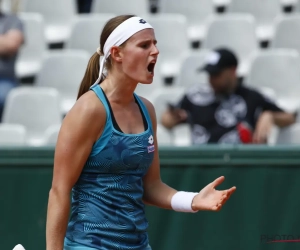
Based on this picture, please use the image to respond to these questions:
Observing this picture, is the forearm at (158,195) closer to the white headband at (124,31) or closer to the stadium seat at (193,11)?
the white headband at (124,31)

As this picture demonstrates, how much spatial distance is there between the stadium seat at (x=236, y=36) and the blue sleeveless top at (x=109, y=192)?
13.6ft

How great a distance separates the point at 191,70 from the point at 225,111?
1.13 m

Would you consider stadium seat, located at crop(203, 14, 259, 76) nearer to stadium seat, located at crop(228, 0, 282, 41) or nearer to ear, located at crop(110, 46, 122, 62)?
stadium seat, located at crop(228, 0, 282, 41)

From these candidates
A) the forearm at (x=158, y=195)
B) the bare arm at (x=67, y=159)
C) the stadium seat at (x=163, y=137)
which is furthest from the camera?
the stadium seat at (x=163, y=137)

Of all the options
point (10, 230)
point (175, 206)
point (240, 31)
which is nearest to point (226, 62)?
point (240, 31)

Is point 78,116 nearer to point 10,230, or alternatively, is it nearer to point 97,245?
point 97,245

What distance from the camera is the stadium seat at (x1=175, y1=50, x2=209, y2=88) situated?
646 cm

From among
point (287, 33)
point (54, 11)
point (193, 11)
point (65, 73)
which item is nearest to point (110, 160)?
point (65, 73)

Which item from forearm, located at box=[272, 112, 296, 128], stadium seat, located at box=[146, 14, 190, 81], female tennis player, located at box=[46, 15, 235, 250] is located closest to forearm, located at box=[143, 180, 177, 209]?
female tennis player, located at box=[46, 15, 235, 250]

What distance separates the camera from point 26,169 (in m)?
4.42

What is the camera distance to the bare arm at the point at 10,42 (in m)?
6.10

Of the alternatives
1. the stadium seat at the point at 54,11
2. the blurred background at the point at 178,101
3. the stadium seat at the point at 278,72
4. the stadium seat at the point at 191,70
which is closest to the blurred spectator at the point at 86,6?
the blurred background at the point at 178,101

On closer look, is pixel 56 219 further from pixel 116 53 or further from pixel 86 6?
pixel 86 6

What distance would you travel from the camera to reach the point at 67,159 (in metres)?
2.83
